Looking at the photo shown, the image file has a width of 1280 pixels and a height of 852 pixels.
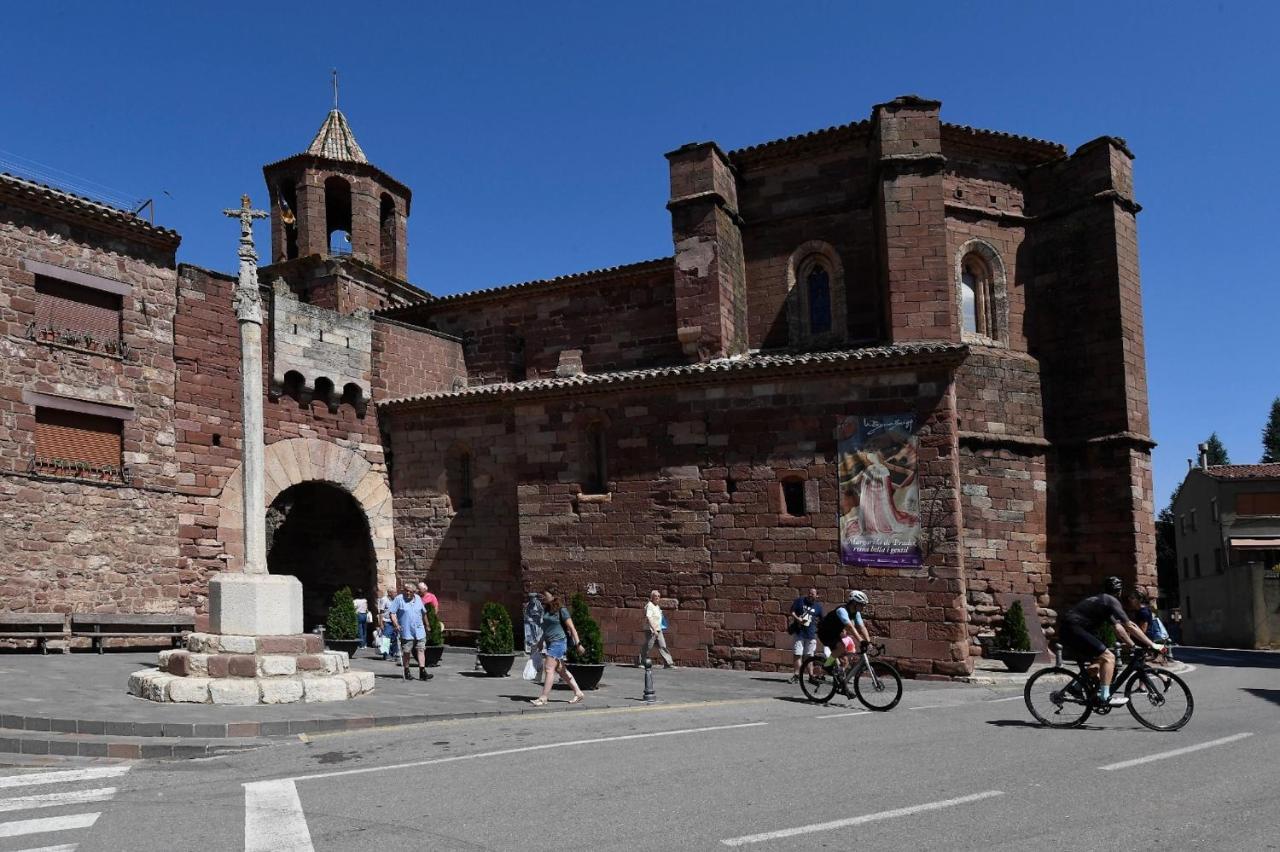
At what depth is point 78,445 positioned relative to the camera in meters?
16.7

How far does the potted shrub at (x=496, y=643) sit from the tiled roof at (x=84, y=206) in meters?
9.20

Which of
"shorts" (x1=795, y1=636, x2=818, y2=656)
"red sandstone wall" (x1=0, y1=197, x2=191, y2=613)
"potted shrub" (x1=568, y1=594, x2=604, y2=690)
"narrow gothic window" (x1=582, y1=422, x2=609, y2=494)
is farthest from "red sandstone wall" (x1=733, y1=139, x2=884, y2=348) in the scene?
"red sandstone wall" (x1=0, y1=197, x2=191, y2=613)

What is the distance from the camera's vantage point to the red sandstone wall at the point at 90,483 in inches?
624

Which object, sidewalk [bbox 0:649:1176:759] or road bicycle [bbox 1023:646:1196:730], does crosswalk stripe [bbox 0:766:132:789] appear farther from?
road bicycle [bbox 1023:646:1196:730]

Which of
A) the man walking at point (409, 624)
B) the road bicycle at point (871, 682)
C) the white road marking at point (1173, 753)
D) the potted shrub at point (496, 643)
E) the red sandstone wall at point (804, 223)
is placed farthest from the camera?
the red sandstone wall at point (804, 223)

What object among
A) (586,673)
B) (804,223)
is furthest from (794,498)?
(804,223)

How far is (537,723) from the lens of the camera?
10.9 m

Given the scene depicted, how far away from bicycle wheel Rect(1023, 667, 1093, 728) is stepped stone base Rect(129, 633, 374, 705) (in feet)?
25.3

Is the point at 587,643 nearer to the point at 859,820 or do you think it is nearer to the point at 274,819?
the point at 274,819

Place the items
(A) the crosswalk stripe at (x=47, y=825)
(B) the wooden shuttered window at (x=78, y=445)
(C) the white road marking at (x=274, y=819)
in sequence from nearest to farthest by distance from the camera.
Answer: (C) the white road marking at (x=274, y=819), (A) the crosswalk stripe at (x=47, y=825), (B) the wooden shuttered window at (x=78, y=445)

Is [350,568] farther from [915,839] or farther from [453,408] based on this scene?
[915,839]

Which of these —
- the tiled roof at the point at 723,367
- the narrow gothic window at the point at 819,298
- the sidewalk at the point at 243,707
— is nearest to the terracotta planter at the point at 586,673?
the sidewalk at the point at 243,707

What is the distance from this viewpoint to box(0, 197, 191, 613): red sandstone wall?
624 inches

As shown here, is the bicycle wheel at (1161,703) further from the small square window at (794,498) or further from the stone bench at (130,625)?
the stone bench at (130,625)
